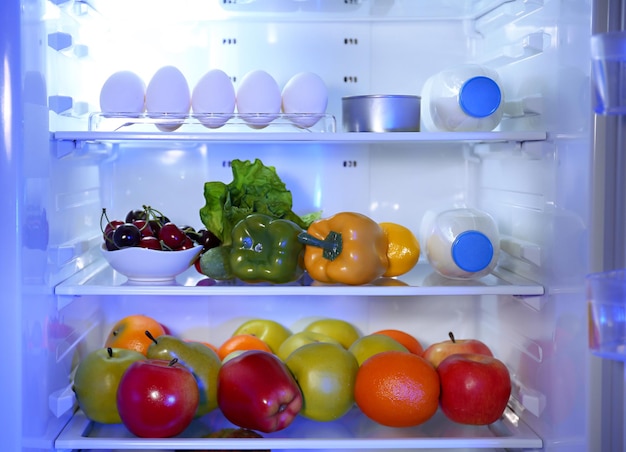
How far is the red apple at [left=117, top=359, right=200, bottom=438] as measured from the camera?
5.41 ft

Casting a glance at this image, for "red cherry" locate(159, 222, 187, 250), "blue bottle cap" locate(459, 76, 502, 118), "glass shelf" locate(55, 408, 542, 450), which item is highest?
"blue bottle cap" locate(459, 76, 502, 118)

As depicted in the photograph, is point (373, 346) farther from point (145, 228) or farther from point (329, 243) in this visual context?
point (145, 228)

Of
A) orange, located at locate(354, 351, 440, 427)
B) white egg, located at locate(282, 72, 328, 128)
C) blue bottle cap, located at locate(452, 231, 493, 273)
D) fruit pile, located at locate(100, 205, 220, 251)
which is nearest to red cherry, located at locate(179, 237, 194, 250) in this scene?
fruit pile, located at locate(100, 205, 220, 251)

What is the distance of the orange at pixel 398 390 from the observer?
5.51 ft

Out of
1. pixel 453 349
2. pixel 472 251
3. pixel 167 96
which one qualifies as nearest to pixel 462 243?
pixel 472 251

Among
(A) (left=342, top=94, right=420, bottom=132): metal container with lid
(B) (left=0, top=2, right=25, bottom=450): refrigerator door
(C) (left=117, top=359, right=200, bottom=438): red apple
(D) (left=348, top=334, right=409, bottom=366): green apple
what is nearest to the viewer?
(B) (left=0, top=2, right=25, bottom=450): refrigerator door

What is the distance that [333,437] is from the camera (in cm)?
172

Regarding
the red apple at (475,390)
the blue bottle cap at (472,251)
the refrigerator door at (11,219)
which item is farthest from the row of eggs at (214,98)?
the red apple at (475,390)

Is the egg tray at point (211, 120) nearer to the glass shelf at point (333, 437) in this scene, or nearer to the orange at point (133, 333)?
the orange at point (133, 333)

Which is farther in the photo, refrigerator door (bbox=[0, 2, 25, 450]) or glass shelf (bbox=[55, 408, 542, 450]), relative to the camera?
glass shelf (bbox=[55, 408, 542, 450])

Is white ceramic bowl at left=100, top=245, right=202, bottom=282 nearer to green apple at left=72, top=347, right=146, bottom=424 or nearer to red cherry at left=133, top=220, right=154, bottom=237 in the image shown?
red cherry at left=133, top=220, right=154, bottom=237

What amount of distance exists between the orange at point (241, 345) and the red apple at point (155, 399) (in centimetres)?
26

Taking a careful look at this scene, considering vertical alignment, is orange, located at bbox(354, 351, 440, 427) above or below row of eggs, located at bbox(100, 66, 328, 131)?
below

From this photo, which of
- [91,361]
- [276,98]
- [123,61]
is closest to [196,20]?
[123,61]
